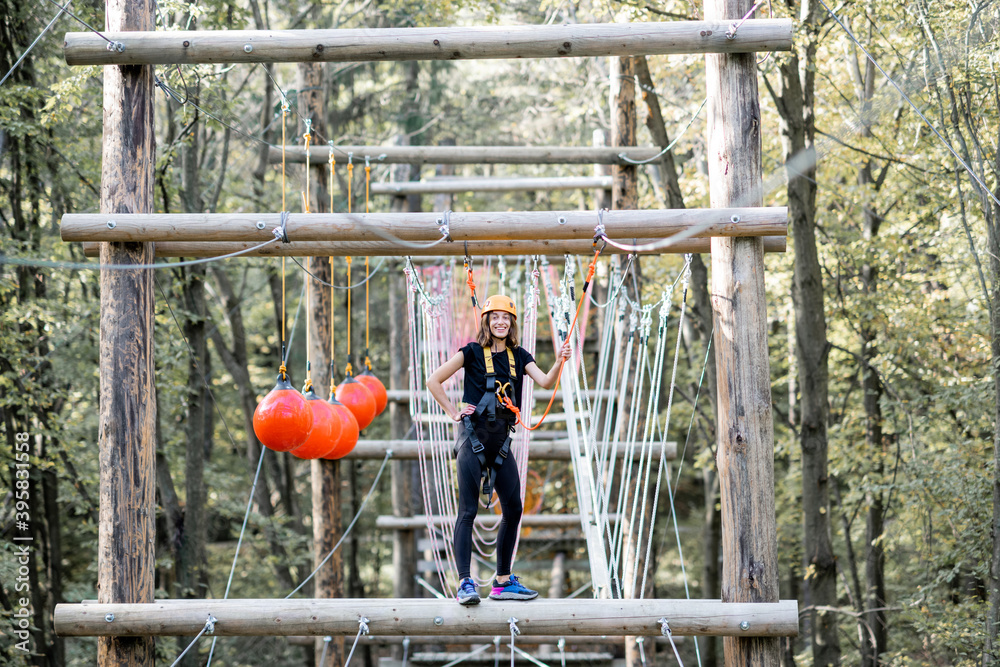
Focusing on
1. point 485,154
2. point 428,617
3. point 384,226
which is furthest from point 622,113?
point 428,617

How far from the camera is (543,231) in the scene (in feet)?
9.71

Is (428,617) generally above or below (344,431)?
below

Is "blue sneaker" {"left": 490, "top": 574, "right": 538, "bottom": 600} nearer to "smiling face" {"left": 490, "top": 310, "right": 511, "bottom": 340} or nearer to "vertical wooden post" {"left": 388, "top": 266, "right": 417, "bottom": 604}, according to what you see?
"smiling face" {"left": 490, "top": 310, "right": 511, "bottom": 340}

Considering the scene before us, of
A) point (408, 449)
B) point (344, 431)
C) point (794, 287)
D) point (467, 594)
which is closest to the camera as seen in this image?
point (467, 594)

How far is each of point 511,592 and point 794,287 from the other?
155 inches

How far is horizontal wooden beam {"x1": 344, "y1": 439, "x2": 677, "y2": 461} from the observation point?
5059 millimetres

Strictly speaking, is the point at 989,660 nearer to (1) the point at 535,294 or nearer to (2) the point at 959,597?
(2) the point at 959,597

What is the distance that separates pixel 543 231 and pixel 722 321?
713mm

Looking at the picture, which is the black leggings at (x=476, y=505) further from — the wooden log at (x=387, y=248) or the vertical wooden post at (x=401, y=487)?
the vertical wooden post at (x=401, y=487)

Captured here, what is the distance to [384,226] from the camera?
9.74ft

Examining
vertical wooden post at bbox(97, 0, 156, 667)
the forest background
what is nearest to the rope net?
the forest background

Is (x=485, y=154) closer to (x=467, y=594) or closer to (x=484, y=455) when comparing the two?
(x=484, y=455)

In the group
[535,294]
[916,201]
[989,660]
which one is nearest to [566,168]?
[916,201]

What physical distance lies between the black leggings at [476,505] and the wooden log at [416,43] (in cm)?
143
